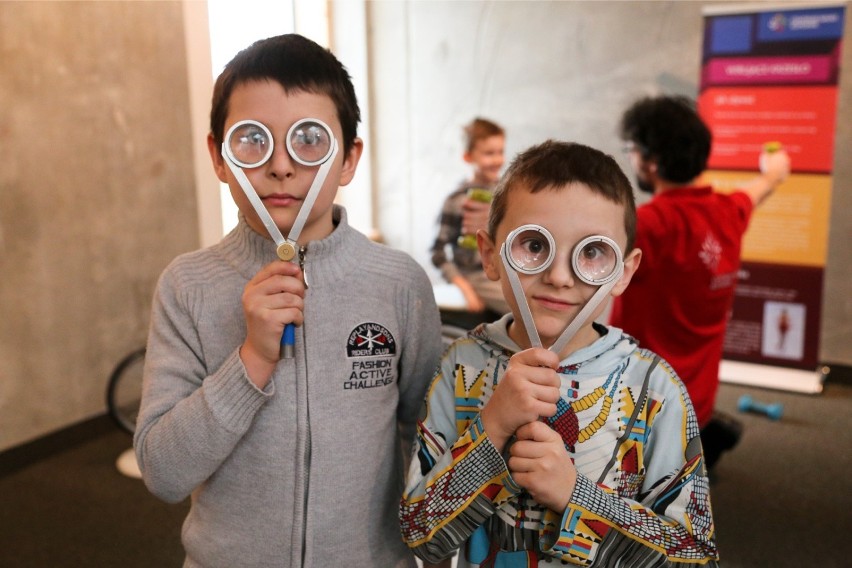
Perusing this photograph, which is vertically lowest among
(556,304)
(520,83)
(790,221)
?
(790,221)

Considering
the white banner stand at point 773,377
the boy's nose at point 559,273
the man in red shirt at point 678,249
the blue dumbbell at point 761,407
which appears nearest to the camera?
the boy's nose at point 559,273

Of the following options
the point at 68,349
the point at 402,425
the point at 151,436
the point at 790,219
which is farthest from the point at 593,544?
the point at 790,219

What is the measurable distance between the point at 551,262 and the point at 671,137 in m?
1.56

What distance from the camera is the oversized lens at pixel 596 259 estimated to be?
2.83ft

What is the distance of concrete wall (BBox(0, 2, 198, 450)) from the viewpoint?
3119 millimetres

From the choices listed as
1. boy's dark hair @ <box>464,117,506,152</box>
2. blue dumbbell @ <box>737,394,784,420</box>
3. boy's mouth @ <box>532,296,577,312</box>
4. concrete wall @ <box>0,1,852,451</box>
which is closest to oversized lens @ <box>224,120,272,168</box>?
boy's mouth @ <box>532,296,577,312</box>

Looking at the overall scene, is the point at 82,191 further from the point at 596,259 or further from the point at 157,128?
the point at 596,259

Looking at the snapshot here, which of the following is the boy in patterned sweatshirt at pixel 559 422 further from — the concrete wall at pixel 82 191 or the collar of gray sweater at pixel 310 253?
the concrete wall at pixel 82 191

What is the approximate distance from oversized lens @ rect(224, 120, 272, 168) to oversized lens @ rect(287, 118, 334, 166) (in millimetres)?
31

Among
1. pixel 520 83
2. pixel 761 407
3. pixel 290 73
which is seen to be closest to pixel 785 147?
pixel 761 407

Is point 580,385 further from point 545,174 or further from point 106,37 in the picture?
point 106,37

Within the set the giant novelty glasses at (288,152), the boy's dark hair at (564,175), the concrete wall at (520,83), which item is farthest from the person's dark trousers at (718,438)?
the giant novelty glasses at (288,152)

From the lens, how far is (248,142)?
929 mm

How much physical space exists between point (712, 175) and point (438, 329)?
11.9 feet
